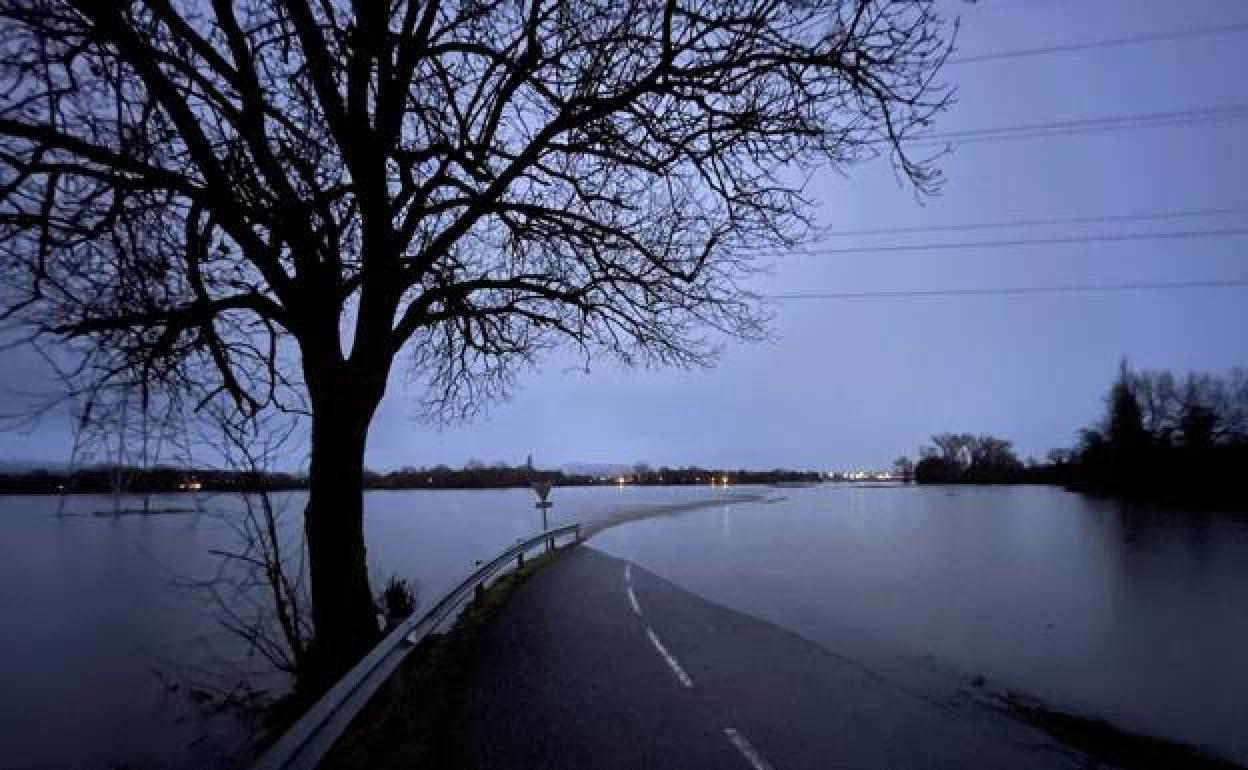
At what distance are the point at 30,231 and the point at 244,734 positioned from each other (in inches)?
269

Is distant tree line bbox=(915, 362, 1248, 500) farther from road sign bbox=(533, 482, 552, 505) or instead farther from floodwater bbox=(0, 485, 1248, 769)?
road sign bbox=(533, 482, 552, 505)

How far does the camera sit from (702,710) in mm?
6422

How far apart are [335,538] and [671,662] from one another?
4365 mm

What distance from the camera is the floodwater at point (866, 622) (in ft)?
29.8

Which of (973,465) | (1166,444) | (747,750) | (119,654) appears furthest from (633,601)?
(973,465)

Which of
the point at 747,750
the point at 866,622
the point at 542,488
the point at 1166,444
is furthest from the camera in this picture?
the point at 1166,444

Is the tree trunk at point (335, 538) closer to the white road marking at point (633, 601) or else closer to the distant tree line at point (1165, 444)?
the white road marking at point (633, 601)

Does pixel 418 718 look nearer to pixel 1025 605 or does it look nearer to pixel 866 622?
pixel 866 622

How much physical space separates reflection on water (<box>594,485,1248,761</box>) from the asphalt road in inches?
72.9

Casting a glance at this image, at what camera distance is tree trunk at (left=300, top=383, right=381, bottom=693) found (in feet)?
22.7

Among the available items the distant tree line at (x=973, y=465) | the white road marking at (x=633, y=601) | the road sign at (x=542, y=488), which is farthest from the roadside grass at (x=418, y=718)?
the distant tree line at (x=973, y=465)

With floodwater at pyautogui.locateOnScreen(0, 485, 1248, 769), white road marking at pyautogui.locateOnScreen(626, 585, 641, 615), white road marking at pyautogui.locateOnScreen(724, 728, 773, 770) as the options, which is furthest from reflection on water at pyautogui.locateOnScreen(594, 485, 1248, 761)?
white road marking at pyautogui.locateOnScreen(724, 728, 773, 770)

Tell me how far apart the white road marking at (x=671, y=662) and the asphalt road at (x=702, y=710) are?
25 mm

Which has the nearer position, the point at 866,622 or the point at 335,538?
the point at 335,538
